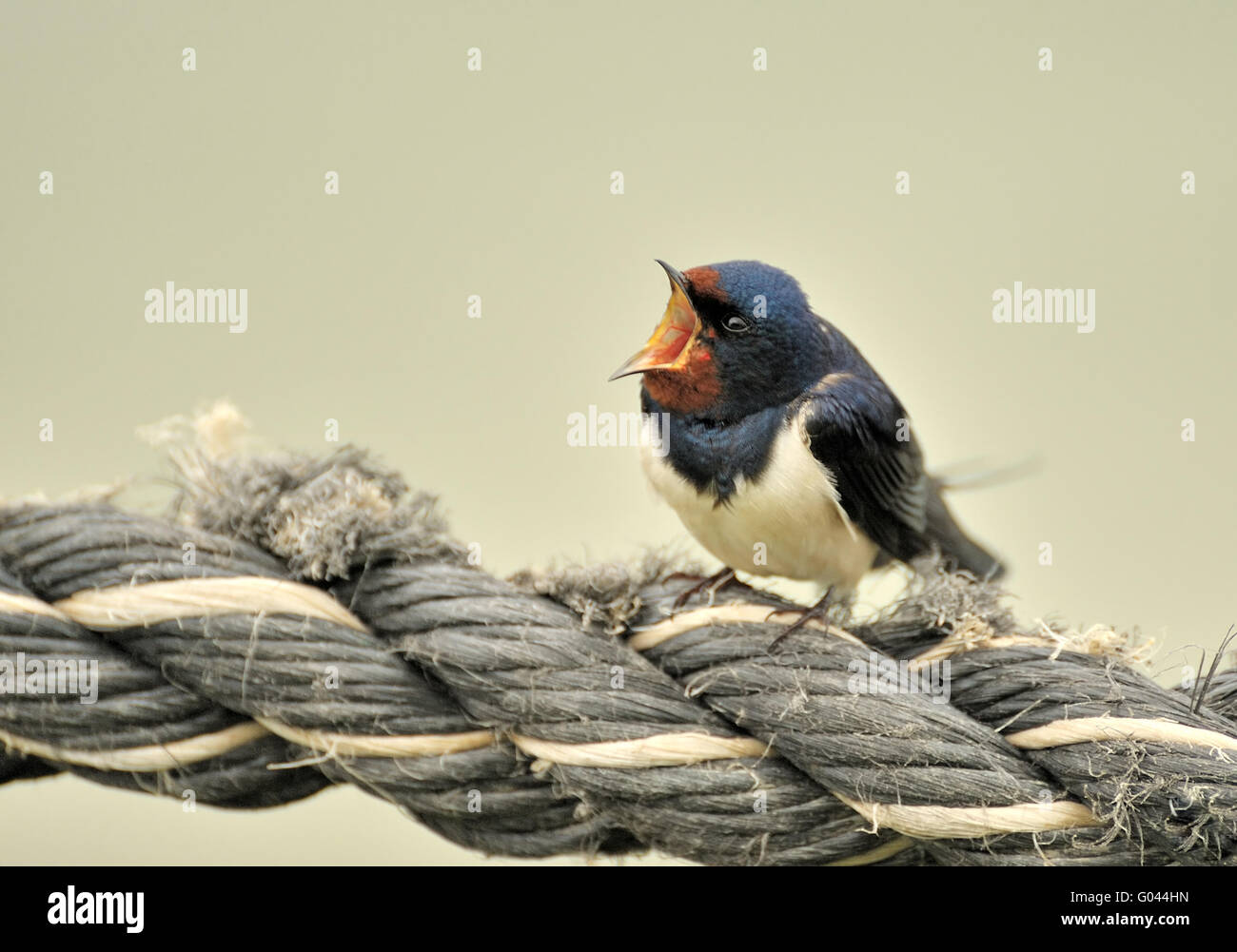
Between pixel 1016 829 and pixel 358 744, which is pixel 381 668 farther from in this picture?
pixel 1016 829

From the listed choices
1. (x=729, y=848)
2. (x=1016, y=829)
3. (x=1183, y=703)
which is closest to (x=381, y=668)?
(x=729, y=848)

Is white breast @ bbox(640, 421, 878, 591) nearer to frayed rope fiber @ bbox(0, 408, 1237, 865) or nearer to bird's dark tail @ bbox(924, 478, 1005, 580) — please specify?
bird's dark tail @ bbox(924, 478, 1005, 580)

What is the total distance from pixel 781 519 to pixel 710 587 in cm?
17

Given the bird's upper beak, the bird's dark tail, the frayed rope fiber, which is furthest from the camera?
the bird's dark tail

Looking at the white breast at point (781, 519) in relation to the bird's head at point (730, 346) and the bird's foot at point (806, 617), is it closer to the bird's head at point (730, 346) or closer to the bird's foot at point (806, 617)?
the bird's head at point (730, 346)

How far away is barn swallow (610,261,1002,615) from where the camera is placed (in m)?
1.15

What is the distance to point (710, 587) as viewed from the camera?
1019 mm

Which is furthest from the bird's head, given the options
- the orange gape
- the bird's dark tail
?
the bird's dark tail

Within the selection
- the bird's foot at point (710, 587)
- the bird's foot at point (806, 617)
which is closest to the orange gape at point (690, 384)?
the bird's foot at point (710, 587)

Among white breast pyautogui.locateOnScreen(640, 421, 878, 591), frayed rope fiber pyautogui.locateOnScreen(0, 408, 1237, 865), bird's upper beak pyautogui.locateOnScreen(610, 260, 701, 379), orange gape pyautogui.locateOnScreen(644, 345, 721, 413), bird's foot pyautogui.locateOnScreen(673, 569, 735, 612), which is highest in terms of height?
bird's upper beak pyautogui.locateOnScreen(610, 260, 701, 379)

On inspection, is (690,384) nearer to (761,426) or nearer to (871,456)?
(761,426)

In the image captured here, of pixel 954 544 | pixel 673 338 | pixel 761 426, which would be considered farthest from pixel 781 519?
pixel 954 544

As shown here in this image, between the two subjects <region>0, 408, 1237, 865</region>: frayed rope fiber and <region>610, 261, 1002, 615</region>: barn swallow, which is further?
<region>610, 261, 1002, 615</region>: barn swallow
